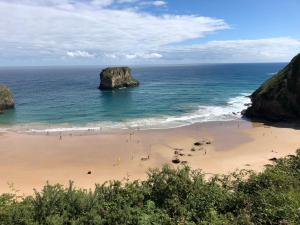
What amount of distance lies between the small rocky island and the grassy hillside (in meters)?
100

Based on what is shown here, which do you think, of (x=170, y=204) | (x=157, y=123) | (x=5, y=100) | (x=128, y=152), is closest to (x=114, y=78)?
(x=5, y=100)

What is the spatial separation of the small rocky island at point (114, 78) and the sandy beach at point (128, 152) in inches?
2555

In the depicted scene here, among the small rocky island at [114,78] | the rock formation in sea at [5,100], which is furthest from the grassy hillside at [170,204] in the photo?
the small rocky island at [114,78]

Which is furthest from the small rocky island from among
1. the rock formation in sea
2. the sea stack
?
the sea stack

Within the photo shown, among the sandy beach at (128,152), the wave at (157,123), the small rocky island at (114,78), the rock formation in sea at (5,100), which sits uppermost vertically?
the small rocky island at (114,78)

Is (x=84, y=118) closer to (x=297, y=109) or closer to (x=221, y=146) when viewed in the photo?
(x=221, y=146)

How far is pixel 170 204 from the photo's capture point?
707 inches

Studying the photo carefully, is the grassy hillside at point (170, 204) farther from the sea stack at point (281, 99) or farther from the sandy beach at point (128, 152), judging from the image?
the sea stack at point (281, 99)

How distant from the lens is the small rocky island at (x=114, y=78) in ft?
393

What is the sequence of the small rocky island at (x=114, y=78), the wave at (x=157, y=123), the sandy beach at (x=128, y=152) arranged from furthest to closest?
the small rocky island at (x=114, y=78), the wave at (x=157, y=123), the sandy beach at (x=128, y=152)

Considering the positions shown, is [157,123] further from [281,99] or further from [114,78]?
[114,78]

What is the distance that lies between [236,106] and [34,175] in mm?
55595

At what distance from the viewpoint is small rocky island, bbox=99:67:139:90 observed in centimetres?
11969

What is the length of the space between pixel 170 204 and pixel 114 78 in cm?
10531
